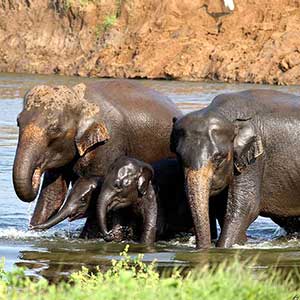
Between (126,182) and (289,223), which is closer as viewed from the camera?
(126,182)

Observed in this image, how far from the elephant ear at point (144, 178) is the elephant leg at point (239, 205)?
1003 millimetres

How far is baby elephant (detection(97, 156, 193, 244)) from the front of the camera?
42.1 feet

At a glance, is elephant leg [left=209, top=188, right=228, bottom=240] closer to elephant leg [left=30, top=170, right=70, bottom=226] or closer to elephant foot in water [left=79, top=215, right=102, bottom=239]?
elephant foot in water [left=79, top=215, right=102, bottom=239]

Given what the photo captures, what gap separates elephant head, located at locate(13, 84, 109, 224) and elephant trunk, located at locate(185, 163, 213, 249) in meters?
1.61

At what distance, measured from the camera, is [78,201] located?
13141 millimetres

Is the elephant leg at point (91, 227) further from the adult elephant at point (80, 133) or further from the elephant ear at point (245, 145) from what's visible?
the elephant ear at point (245, 145)

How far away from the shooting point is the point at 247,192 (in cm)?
1246

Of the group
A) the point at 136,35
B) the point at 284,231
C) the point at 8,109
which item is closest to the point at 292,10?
the point at 136,35

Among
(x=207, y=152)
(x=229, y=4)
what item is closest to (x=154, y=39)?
(x=229, y=4)

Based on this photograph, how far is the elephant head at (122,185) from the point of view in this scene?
1273 cm

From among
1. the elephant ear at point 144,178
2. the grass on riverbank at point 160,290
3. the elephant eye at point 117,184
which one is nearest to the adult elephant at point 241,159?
the elephant ear at point 144,178

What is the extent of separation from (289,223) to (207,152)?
6.47 ft

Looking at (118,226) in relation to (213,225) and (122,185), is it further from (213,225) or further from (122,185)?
(213,225)

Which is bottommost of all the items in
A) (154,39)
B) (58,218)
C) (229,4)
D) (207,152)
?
(154,39)
